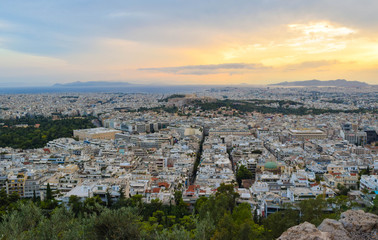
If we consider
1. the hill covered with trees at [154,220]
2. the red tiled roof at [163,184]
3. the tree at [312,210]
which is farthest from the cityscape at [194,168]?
the tree at [312,210]

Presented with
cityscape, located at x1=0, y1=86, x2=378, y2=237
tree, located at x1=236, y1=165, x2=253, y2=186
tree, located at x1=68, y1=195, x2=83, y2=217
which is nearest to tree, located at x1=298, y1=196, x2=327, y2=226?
cityscape, located at x1=0, y1=86, x2=378, y2=237

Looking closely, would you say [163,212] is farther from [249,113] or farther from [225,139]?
[249,113]

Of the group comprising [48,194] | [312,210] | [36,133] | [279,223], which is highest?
[312,210]

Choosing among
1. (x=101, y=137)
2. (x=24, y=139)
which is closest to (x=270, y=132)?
(x=101, y=137)

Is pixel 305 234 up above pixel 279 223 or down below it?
above

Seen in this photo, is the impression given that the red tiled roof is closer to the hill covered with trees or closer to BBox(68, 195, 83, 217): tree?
the hill covered with trees

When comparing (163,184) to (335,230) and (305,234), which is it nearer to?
(335,230)

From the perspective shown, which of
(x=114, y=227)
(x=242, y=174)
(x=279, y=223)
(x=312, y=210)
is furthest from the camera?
(x=242, y=174)

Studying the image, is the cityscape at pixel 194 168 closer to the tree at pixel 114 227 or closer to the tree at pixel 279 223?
the tree at pixel 279 223

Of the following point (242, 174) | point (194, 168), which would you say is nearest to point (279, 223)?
point (242, 174)
